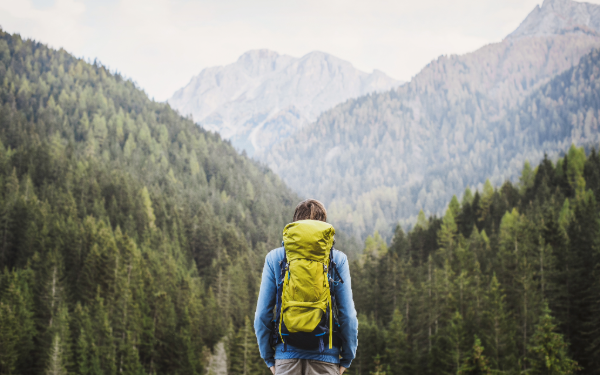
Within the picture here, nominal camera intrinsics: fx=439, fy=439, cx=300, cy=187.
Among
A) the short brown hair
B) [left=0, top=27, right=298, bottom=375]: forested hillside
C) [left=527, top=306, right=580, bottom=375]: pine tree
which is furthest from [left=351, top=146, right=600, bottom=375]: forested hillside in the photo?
the short brown hair

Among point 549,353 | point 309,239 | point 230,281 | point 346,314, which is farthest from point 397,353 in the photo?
point 309,239

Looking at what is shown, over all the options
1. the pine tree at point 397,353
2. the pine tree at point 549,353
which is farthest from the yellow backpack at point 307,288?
the pine tree at point 397,353

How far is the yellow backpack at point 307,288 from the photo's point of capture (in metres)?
5.33

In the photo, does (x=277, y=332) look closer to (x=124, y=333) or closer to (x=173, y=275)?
(x=124, y=333)

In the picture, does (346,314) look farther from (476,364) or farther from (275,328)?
(476,364)

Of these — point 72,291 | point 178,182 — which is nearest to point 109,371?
point 72,291

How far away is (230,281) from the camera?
79.2 meters

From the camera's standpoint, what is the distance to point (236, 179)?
18338 centimetres

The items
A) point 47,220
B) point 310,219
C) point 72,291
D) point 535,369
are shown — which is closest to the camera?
point 310,219

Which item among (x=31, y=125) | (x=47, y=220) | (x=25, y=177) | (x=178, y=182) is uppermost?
(x=31, y=125)

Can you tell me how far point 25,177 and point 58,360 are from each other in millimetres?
74332

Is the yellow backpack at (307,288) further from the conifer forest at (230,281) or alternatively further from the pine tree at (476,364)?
the pine tree at (476,364)

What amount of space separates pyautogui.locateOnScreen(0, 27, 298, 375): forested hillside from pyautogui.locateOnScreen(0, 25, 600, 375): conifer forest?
1.11 ft

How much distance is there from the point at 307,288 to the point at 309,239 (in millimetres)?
612
